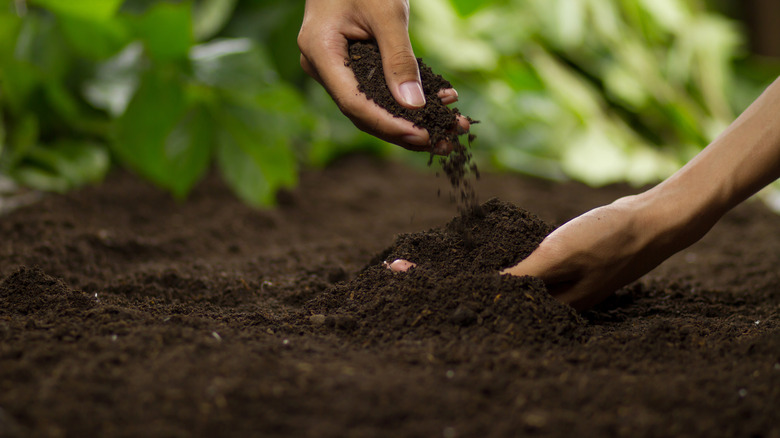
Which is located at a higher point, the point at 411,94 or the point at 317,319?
the point at 411,94

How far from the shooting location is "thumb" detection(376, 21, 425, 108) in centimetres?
109

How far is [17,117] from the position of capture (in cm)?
216

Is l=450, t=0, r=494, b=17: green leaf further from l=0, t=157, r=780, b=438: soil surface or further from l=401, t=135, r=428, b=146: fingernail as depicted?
l=401, t=135, r=428, b=146: fingernail

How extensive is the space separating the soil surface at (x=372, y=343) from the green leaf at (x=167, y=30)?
0.65 meters

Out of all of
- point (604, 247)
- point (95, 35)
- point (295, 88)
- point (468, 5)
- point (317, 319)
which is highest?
point (468, 5)

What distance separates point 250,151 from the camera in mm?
2213

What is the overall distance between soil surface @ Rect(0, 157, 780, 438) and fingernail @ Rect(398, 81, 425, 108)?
9.8 inches

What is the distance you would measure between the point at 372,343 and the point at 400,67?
460mm

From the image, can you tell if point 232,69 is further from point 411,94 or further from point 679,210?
point 679,210

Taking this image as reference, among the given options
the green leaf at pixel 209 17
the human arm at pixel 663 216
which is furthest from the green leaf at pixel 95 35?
the human arm at pixel 663 216

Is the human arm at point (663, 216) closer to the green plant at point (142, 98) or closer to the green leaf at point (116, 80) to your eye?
the green plant at point (142, 98)

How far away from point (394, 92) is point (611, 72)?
8.44ft

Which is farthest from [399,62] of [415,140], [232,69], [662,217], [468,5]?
[468,5]

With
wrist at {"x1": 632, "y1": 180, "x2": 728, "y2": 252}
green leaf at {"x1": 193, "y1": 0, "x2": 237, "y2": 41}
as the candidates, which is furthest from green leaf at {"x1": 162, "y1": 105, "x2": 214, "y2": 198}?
wrist at {"x1": 632, "y1": 180, "x2": 728, "y2": 252}
